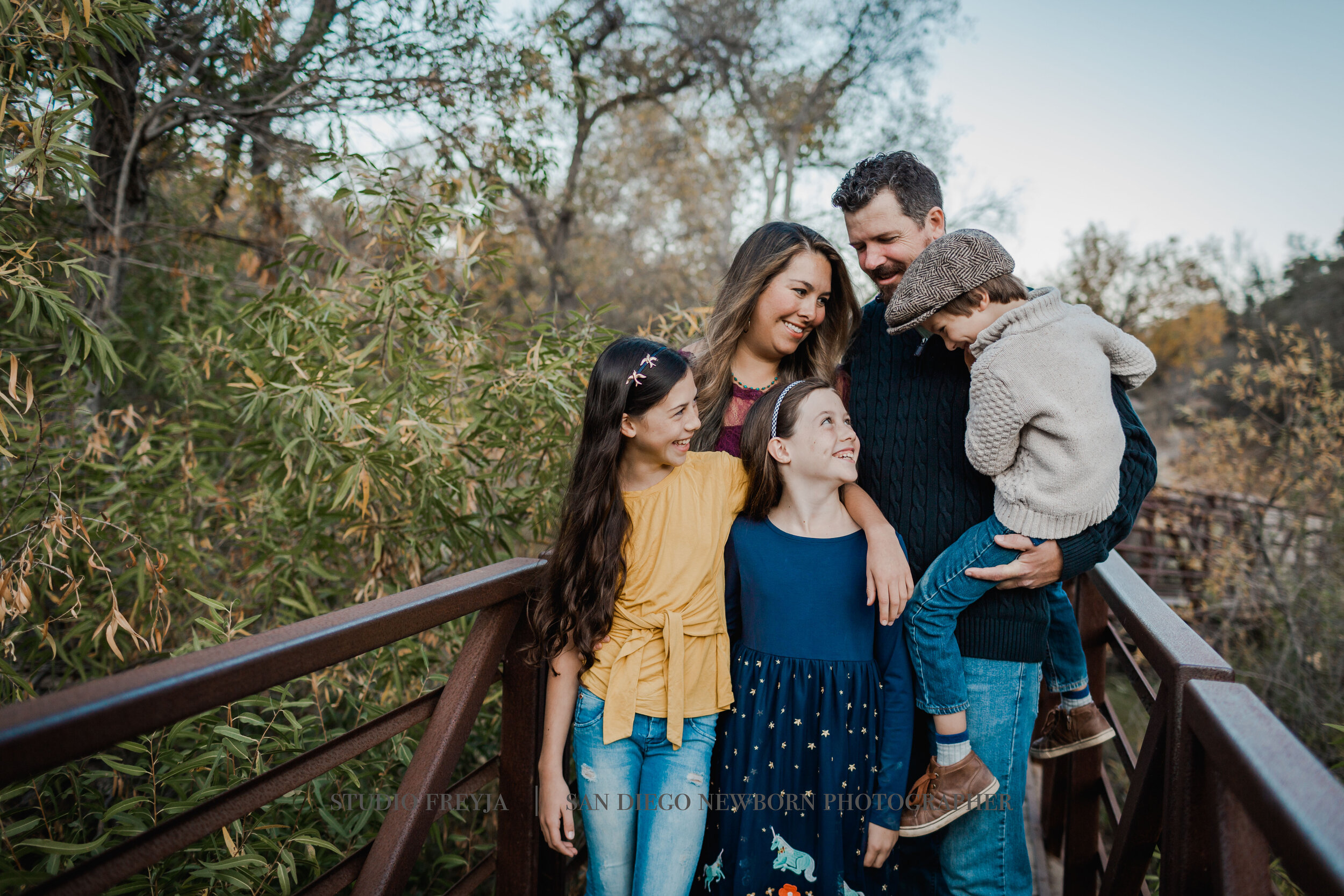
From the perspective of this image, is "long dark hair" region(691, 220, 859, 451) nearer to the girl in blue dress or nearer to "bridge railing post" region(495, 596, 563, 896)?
the girl in blue dress

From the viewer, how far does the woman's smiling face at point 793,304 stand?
190 cm

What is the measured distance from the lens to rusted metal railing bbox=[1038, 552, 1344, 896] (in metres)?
0.67

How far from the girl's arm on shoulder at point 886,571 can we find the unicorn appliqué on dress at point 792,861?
1.60 ft

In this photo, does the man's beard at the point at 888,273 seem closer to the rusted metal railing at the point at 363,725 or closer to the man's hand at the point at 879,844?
the rusted metal railing at the point at 363,725

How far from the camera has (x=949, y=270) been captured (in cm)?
142

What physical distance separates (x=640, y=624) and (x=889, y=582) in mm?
505

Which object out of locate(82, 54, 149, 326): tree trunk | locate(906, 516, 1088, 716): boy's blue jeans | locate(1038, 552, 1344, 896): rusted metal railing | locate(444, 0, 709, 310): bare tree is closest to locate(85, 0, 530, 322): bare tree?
locate(82, 54, 149, 326): tree trunk

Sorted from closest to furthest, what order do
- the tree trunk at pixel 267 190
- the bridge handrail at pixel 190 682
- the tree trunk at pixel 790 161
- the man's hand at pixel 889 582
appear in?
the bridge handrail at pixel 190 682 < the man's hand at pixel 889 582 < the tree trunk at pixel 267 190 < the tree trunk at pixel 790 161

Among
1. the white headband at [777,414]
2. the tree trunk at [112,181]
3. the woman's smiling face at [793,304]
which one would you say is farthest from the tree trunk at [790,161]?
the white headband at [777,414]

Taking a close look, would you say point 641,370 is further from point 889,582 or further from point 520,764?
point 520,764

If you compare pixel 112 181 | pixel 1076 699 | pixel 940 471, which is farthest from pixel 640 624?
pixel 112 181

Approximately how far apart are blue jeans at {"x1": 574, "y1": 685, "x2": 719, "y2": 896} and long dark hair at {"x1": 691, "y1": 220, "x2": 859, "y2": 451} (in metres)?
0.70

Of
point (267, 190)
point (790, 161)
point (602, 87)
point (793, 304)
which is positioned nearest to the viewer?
point (793, 304)

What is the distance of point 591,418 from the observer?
5.34ft
